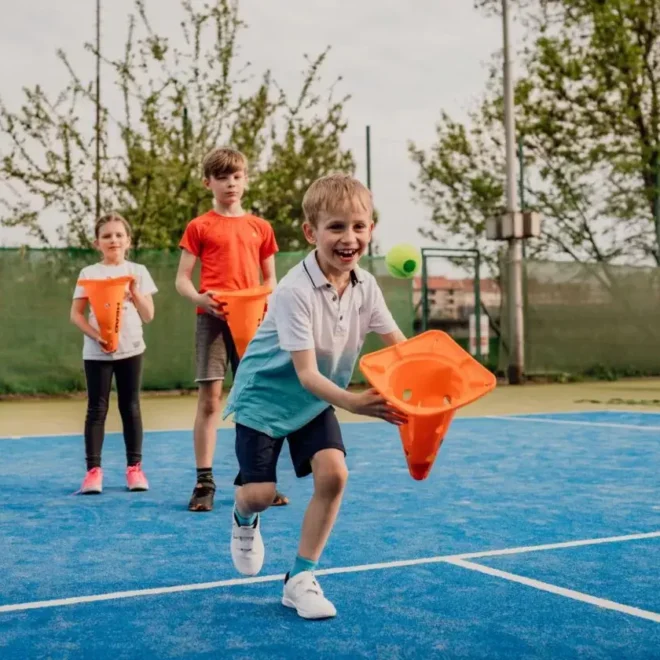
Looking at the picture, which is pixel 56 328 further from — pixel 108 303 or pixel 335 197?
pixel 335 197

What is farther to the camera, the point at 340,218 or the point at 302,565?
A: the point at 302,565

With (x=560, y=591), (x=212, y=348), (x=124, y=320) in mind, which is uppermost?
(x=124, y=320)

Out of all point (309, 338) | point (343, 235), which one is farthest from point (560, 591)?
point (343, 235)

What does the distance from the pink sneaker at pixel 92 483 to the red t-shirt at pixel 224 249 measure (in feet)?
4.04

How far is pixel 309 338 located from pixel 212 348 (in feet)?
7.64

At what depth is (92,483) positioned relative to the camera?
5.89 meters

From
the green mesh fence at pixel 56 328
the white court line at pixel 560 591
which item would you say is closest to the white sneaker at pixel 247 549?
the white court line at pixel 560 591

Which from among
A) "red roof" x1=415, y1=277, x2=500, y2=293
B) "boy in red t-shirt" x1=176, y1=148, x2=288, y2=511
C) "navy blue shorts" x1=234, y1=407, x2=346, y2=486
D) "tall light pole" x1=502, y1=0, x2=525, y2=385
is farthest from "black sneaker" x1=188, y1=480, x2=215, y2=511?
"tall light pole" x1=502, y1=0, x2=525, y2=385

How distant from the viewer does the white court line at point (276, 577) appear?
354 centimetres

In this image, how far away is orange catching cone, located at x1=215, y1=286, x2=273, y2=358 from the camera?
5207 millimetres

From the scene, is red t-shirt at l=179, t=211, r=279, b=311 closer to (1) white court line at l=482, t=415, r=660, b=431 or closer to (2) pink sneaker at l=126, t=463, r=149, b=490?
(2) pink sneaker at l=126, t=463, r=149, b=490

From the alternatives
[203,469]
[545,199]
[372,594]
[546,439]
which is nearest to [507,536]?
[372,594]

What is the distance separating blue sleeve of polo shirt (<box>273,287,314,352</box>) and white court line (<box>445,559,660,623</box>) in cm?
124

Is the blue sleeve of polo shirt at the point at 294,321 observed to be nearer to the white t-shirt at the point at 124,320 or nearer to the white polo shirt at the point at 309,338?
the white polo shirt at the point at 309,338
